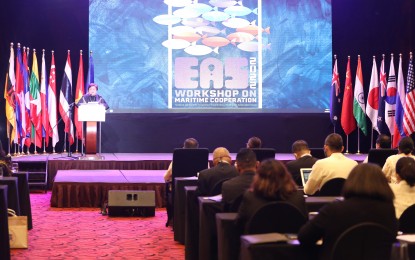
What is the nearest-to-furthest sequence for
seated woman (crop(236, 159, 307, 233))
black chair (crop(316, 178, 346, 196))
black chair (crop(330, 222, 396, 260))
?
black chair (crop(330, 222, 396, 260))
seated woman (crop(236, 159, 307, 233))
black chair (crop(316, 178, 346, 196))

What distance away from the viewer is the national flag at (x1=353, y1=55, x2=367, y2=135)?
15.2 m

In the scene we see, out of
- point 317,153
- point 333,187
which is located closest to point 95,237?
point 333,187

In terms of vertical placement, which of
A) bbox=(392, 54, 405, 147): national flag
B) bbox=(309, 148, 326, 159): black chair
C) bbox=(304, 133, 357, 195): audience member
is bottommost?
bbox=(304, 133, 357, 195): audience member

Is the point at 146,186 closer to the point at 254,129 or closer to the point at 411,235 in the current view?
the point at 254,129

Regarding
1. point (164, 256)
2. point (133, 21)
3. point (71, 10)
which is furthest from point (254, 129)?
point (164, 256)

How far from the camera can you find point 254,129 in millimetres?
15641

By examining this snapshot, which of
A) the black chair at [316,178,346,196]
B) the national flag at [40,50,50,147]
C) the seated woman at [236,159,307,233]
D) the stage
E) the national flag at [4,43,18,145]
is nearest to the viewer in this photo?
the seated woman at [236,159,307,233]

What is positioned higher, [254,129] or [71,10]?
[71,10]

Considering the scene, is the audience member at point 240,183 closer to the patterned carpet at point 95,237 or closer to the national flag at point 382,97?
the patterned carpet at point 95,237

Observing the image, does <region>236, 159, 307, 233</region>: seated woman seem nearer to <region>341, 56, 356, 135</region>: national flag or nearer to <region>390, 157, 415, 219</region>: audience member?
<region>390, 157, 415, 219</region>: audience member

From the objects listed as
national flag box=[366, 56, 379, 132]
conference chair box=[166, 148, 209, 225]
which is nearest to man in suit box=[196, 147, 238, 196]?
conference chair box=[166, 148, 209, 225]

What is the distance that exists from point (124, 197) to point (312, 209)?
4979mm

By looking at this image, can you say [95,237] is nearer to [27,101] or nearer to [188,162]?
[188,162]

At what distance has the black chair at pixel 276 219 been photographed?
4.37 meters
